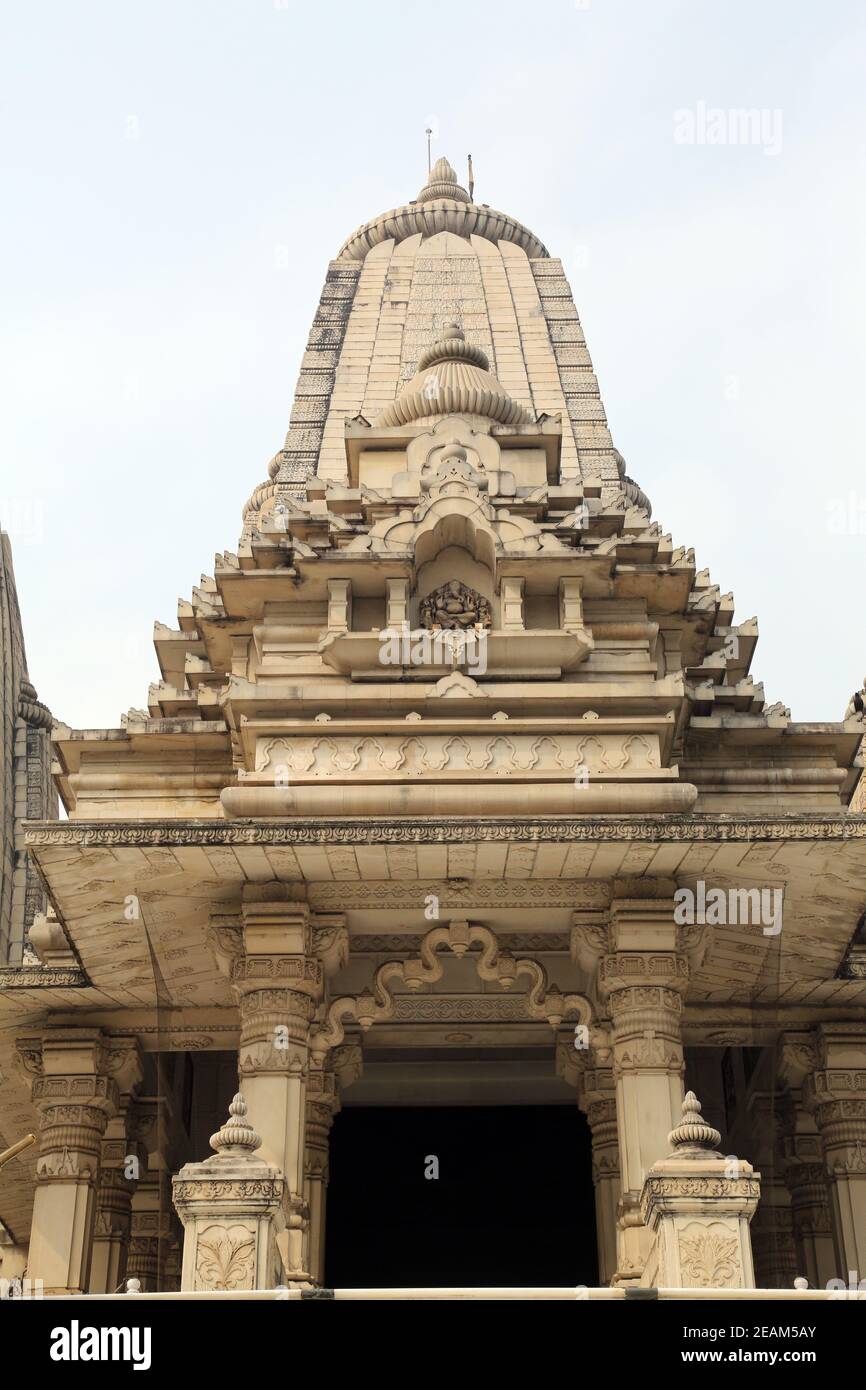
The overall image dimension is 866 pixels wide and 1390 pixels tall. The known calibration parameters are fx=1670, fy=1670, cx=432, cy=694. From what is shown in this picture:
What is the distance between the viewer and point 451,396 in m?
20.8

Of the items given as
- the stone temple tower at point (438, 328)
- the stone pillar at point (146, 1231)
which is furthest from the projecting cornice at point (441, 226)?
the stone pillar at point (146, 1231)

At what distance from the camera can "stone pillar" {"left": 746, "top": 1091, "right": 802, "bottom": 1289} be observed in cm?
1941

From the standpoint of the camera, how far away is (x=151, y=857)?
47.2 feet

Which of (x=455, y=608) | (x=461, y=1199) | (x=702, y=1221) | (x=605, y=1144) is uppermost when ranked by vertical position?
(x=455, y=608)

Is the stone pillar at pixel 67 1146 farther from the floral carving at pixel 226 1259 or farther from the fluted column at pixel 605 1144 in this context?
the floral carving at pixel 226 1259

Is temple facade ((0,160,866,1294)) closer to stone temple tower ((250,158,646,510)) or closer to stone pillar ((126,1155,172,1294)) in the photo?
stone pillar ((126,1155,172,1294))

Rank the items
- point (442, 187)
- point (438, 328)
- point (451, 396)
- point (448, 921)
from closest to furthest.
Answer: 1. point (448, 921)
2. point (451, 396)
3. point (438, 328)
4. point (442, 187)

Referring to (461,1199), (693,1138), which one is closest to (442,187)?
(461,1199)

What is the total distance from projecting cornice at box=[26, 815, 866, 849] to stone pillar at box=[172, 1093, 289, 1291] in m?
3.35

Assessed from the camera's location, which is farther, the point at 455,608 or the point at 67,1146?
the point at 455,608

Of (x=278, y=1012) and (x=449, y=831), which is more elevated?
(x=449, y=831)

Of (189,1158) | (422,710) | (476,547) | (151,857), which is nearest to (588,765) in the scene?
(422,710)

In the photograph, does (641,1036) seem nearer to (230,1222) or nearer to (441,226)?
(230,1222)

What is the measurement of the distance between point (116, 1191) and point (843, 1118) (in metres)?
8.07
